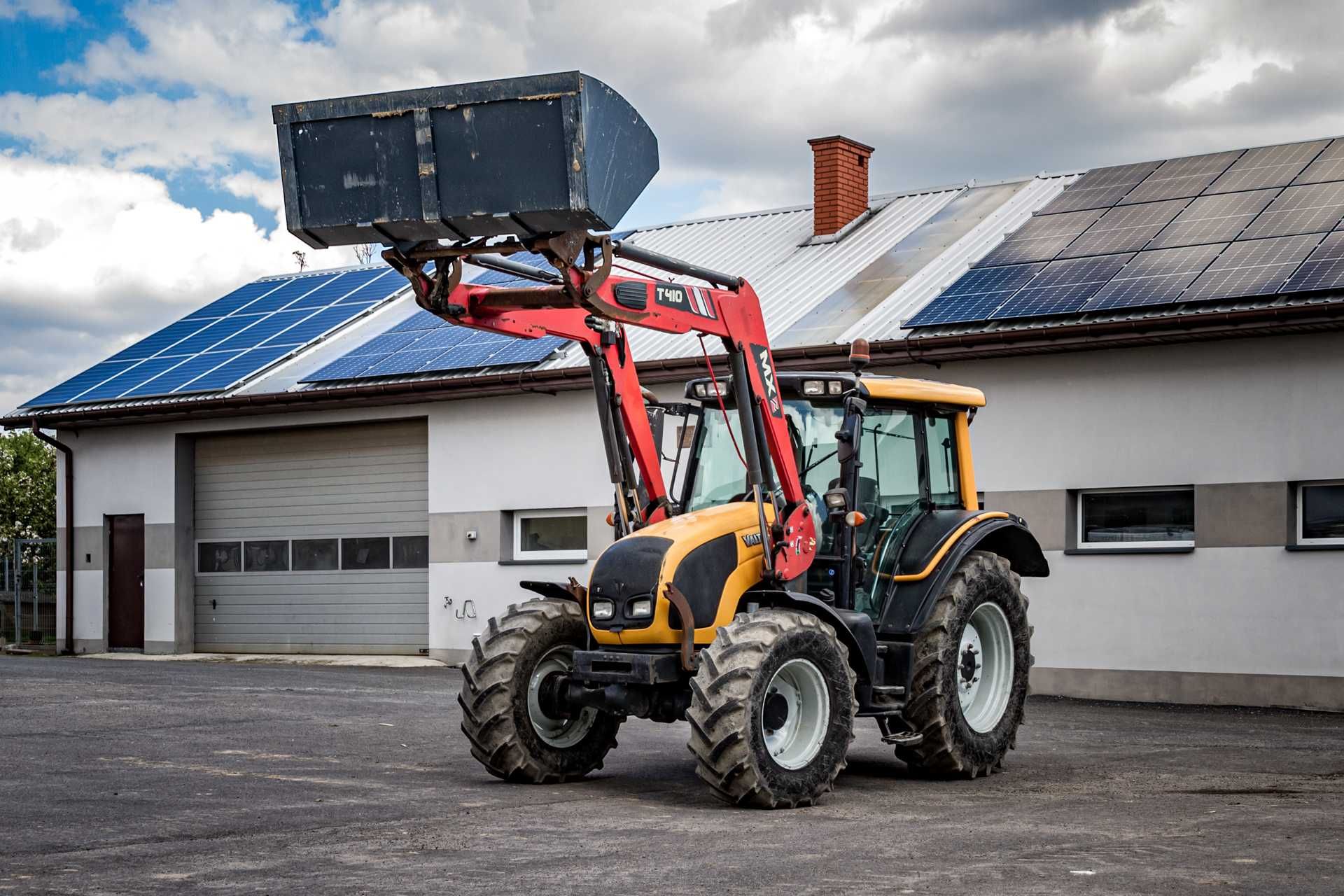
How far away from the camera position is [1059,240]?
19.3 meters

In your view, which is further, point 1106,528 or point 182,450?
point 182,450

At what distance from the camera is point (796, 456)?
32.9 ft

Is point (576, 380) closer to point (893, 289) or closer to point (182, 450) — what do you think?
point (893, 289)

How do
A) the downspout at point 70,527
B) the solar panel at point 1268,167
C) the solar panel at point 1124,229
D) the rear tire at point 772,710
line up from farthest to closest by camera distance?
the downspout at point 70,527, the solar panel at point 1268,167, the solar panel at point 1124,229, the rear tire at point 772,710

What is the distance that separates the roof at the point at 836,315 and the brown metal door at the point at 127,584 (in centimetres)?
168

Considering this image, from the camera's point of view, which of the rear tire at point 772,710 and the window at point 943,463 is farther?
the window at point 943,463

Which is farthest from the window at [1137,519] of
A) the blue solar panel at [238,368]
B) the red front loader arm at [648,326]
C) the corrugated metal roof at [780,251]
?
the blue solar panel at [238,368]

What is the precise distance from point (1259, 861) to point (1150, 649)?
9.70 metres

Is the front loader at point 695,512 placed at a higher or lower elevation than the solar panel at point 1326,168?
lower

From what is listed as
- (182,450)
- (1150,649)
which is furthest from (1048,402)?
(182,450)

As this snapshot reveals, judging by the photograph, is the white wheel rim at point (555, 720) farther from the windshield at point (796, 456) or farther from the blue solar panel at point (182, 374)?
the blue solar panel at point (182, 374)

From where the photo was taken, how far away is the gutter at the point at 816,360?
50.8 feet

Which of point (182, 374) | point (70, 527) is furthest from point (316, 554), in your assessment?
point (70, 527)

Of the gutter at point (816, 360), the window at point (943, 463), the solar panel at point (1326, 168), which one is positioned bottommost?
the window at point (943, 463)
